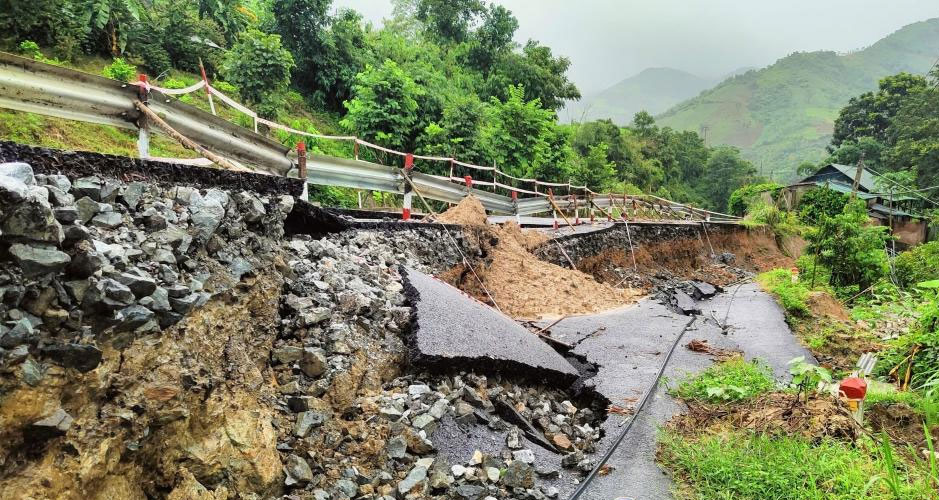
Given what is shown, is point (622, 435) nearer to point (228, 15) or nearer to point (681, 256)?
point (681, 256)

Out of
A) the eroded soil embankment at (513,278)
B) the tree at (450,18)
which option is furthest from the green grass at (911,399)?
the tree at (450,18)

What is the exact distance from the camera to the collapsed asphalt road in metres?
3.96

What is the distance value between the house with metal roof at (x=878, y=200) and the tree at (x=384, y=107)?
3192 cm

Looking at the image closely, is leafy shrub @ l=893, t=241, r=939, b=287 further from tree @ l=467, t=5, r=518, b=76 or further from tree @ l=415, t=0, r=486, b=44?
tree @ l=415, t=0, r=486, b=44

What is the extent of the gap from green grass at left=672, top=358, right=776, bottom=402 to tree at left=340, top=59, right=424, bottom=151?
379 inches

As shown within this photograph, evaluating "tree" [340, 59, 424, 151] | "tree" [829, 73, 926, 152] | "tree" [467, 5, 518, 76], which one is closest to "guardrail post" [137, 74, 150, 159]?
"tree" [340, 59, 424, 151]

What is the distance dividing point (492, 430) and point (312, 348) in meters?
1.58

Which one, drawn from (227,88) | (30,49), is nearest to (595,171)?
(227,88)

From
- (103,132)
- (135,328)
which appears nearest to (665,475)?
(135,328)

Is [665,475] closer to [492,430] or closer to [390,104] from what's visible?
[492,430]

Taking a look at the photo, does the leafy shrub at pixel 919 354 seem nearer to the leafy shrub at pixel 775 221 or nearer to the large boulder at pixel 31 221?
the large boulder at pixel 31 221

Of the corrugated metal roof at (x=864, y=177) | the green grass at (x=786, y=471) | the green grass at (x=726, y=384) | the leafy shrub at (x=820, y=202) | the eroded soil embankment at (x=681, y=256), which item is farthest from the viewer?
the corrugated metal roof at (x=864, y=177)

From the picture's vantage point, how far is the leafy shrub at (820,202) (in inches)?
1032

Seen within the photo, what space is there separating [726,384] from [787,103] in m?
162
